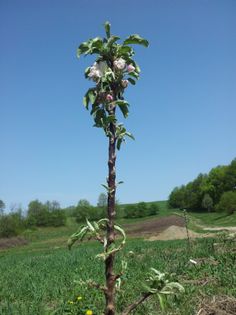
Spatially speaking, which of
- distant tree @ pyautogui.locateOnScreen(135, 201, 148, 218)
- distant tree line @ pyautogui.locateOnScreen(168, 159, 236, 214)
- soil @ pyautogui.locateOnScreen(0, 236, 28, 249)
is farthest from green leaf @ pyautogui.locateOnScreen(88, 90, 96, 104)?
distant tree @ pyautogui.locateOnScreen(135, 201, 148, 218)

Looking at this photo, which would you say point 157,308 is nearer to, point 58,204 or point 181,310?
point 181,310

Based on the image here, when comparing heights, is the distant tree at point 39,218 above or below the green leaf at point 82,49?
below

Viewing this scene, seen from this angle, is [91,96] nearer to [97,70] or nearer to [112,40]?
[97,70]

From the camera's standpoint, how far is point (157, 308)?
19.6ft

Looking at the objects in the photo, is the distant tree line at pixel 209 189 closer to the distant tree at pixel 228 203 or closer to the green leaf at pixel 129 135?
the distant tree at pixel 228 203

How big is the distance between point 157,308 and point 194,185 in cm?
8209

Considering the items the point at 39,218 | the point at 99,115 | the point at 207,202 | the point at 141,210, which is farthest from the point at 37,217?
the point at 99,115

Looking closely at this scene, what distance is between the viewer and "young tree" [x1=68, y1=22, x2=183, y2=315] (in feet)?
8.84

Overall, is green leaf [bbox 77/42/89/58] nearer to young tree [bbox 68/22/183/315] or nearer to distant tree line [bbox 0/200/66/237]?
young tree [bbox 68/22/183/315]

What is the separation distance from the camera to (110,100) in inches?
108

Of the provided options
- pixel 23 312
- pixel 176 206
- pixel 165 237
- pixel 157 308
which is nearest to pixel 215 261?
pixel 157 308

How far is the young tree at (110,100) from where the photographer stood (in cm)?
270

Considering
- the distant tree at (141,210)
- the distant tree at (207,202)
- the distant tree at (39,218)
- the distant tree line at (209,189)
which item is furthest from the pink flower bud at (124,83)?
the distant tree at (141,210)

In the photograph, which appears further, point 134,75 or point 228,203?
point 228,203
